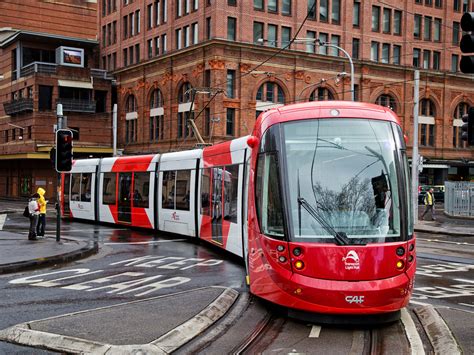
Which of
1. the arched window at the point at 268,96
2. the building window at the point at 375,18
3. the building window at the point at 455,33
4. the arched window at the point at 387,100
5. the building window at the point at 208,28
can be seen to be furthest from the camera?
the building window at the point at 455,33

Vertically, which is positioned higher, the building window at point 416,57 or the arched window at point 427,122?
the building window at point 416,57

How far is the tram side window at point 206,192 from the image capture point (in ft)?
56.4

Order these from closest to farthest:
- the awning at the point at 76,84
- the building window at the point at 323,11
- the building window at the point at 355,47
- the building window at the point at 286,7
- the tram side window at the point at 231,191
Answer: the tram side window at the point at 231,191 → the building window at the point at 286,7 → the building window at the point at 323,11 → the building window at the point at 355,47 → the awning at the point at 76,84

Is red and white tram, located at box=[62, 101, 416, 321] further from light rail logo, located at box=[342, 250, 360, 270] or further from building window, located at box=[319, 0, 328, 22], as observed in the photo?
building window, located at box=[319, 0, 328, 22]

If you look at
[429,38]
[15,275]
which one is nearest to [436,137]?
[429,38]

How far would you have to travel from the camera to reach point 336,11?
189ft

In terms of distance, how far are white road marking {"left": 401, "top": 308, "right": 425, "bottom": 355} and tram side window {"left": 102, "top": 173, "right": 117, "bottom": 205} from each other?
17978 millimetres

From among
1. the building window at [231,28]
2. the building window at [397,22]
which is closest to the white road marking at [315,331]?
the building window at [231,28]

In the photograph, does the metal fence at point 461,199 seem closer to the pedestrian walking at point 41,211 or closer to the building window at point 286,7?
the pedestrian walking at point 41,211

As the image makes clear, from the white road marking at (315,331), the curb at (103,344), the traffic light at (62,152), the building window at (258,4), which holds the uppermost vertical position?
the building window at (258,4)

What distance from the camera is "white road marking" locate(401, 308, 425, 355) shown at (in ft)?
23.0

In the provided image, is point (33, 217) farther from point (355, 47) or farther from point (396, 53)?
point (396, 53)

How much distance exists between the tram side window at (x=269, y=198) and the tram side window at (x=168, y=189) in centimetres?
1165

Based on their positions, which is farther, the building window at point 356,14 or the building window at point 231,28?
the building window at point 356,14
